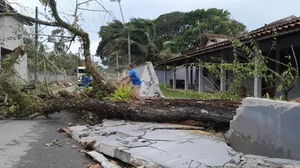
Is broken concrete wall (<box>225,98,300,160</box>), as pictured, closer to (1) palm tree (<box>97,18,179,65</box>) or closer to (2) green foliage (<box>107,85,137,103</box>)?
(2) green foliage (<box>107,85,137,103</box>)

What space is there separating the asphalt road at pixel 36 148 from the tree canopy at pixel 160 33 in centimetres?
1400

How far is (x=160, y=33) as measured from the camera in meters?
54.0

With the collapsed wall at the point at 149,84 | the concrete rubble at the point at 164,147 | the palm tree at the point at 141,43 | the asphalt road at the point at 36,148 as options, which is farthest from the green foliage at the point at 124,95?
the palm tree at the point at 141,43

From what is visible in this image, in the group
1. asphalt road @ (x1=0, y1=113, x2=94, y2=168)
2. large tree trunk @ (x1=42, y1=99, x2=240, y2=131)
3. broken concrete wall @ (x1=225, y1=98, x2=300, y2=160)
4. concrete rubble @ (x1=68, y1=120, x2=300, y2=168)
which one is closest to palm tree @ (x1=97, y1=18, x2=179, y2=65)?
large tree trunk @ (x1=42, y1=99, x2=240, y2=131)

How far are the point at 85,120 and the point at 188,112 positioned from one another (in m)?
3.36

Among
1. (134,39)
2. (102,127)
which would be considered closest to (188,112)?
(102,127)

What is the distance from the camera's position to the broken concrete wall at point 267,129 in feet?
13.0

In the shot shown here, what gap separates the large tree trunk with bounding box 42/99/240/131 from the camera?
21.8ft

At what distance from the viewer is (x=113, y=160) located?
5160mm

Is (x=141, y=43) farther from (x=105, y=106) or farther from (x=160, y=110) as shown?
(x=160, y=110)

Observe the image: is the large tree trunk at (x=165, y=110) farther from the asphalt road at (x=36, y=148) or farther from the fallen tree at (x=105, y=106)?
the asphalt road at (x=36, y=148)

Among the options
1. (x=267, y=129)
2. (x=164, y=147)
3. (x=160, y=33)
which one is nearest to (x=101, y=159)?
(x=164, y=147)

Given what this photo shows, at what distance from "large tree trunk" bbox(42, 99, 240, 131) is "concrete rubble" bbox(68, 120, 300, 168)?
0.33 metres

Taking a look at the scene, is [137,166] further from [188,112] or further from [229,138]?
[188,112]
